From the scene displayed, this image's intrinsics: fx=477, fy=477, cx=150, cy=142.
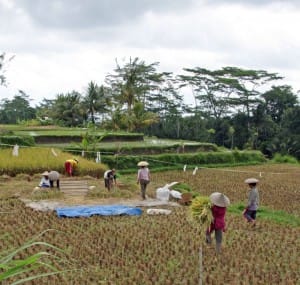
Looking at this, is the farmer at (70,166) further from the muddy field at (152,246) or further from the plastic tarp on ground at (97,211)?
the plastic tarp on ground at (97,211)

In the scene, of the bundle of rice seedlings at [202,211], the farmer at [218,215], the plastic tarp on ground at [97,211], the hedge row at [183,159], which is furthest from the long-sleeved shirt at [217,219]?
the hedge row at [183,159]

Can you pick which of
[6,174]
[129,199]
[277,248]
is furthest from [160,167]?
[277,248]

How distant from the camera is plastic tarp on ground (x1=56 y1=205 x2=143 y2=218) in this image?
29.9ft

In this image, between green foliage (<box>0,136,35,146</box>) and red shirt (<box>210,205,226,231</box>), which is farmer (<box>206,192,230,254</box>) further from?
green foliage (<box>0,136,35,146</box>)

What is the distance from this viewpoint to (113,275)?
540 cm

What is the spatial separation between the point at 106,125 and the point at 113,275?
24.3 metres

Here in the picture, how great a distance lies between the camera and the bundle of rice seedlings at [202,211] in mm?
6188

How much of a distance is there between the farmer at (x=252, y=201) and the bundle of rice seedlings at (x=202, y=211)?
2.23 m

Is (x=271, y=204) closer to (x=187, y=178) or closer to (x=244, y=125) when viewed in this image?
(x=187, y=178)

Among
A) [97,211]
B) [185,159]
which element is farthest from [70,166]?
[185,159]

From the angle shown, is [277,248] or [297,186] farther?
[297,186]

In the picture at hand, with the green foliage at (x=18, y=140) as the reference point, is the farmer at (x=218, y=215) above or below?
below

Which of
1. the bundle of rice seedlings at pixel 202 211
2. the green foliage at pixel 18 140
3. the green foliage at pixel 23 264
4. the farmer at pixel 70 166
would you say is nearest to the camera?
the green foliage at pixel 23 264

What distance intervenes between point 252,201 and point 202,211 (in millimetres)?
2430
